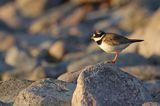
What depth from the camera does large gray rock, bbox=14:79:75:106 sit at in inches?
464

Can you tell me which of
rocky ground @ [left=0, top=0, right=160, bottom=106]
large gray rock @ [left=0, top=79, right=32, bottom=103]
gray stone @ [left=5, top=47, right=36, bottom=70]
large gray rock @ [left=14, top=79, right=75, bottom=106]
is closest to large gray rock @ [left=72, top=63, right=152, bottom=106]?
rocky ground @ [left=0, top=0, right=160, bottom=106]

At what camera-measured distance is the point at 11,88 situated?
1372 centimetres

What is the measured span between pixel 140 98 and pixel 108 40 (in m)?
3.68

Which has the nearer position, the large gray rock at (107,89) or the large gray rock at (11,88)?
the large gray rock at (107,89)

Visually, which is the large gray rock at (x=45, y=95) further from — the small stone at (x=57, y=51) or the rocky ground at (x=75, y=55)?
the small stone at (x=57, y=51)

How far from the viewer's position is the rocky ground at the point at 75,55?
1148 centimetres

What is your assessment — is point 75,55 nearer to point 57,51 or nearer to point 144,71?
point 57,51

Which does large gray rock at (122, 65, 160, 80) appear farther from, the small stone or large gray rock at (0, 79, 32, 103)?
the small stone

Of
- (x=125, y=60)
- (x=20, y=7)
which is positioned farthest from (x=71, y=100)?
(x=20, y=7)

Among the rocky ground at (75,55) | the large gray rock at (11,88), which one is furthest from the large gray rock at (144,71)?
the large gray rock at (11,88)

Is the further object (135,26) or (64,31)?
(64,31)

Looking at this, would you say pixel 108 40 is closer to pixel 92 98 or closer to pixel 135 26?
pixel 92 98

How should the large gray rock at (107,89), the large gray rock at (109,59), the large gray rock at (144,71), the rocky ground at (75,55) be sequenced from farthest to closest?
the large gray rock at (109,59), the large gray rock at (144,71), the rocky ground at (75,55), the large gray rock at (107,89)

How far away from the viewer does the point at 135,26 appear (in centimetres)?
3161
